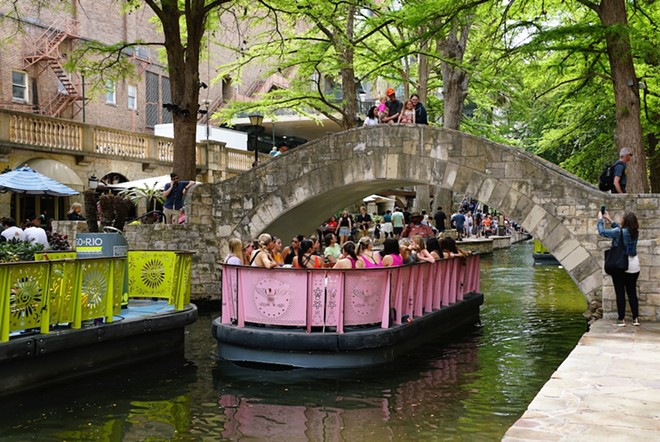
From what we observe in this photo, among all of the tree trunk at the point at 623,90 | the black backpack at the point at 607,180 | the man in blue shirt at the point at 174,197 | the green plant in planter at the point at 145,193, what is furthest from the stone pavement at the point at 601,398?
the green plant in planter at the point at 145,193

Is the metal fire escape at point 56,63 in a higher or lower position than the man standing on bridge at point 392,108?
higher

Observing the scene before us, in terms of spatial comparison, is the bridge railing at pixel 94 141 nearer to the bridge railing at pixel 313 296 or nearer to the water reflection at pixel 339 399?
the bridge railing at pixel 313 296

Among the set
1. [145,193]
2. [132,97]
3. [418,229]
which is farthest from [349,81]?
[132,97]

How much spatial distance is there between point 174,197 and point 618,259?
35.3 ft

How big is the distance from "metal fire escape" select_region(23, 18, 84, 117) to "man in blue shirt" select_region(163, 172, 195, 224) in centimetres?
1123

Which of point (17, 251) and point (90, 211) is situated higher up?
point (90, 211)

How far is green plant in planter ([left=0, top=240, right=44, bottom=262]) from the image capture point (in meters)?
11.0

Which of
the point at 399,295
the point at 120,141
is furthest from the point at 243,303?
the point at 120,141

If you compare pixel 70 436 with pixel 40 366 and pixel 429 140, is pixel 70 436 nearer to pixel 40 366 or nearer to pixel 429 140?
pixel 40 366

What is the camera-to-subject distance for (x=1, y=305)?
9.15 meters

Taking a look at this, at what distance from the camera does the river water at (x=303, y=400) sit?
852 centimetres

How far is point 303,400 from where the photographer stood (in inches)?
392

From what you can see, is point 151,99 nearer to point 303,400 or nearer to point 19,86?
point 19,86

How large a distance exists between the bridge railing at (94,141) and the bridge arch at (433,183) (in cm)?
713
